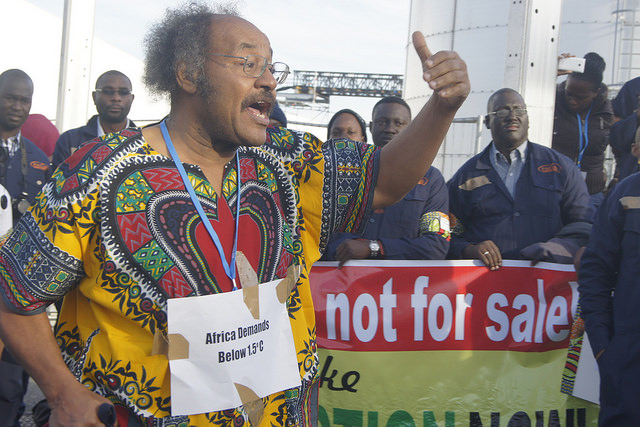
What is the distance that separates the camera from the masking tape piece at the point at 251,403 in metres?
1.84

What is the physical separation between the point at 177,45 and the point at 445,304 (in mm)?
2495

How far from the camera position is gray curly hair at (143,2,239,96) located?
2.01 metres

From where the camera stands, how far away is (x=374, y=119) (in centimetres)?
471

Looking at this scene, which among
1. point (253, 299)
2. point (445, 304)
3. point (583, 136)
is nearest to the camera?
point (253, 299)

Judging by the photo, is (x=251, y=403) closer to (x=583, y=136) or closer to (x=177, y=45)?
(x=177, y=45)

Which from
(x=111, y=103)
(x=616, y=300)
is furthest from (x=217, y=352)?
(x=111, y=103)

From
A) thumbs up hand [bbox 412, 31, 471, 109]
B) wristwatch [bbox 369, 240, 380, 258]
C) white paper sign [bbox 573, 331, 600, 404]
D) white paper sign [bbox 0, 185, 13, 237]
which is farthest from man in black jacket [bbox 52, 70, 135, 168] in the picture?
thumbs up hand [bbox 412, 31, 471, 109]

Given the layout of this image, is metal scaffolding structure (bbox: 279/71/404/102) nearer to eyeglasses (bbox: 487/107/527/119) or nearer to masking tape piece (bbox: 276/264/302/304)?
eyeglasses (bbox: 487/107/527/119)

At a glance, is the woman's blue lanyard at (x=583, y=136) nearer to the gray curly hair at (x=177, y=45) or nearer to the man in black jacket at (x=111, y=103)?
the man in black jacket at (x=111, y=103)

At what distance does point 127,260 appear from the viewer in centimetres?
181

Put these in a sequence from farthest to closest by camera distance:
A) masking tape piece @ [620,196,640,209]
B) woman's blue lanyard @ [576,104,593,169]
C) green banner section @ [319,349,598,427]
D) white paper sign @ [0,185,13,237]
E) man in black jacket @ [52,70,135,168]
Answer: man in black jacket @ [52,70,135,168]
woman's blue lanyard @ [576,104,593,169]
green banner section @ [319,349,598,427]
white paper sign @ [0,185,13,237]
masking tape piece @ [620,196,640,209]

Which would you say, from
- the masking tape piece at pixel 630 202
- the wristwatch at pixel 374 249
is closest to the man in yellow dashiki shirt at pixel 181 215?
the masking tape piece at pixel 630 202

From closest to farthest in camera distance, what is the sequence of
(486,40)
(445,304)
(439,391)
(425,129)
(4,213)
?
(425,129)
(4,213)
(439,391)
(445,304)
(486,40)

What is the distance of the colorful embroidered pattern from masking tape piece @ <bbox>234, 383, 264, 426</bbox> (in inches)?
1.0
